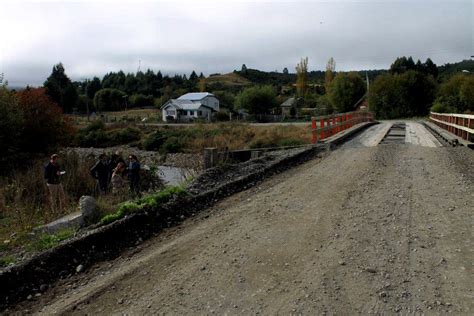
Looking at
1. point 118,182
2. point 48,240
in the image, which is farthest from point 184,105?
point 48,240

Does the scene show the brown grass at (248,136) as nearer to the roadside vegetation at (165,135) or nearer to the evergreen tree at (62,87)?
the roadside vegetation at (165,135)

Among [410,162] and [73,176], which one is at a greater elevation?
[410,162]

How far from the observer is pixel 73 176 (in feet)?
54.1

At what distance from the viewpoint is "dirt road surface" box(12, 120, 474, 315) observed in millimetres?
4312

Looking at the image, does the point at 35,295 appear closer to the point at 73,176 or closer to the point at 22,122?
the point at 73,176

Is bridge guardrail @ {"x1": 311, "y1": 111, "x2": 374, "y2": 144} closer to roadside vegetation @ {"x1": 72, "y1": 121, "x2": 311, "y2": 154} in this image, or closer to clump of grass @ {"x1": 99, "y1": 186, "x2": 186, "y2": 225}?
clump of grass @ {"x1": 99, "y1": 186, "x2": 186, "y2": 225}

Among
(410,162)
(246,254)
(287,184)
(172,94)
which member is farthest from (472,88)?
(172,94)

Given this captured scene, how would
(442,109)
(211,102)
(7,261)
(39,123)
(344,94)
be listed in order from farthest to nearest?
(211,102)
(344,94)
(442,109)
(39,123)
(7,261)

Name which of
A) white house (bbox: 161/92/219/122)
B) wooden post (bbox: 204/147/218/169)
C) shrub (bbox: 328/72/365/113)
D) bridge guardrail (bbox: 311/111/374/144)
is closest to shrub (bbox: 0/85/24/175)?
wooden post (bbox: 204/147/218/169)

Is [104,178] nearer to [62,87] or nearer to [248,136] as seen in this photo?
[248,136]

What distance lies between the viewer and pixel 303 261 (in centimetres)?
514

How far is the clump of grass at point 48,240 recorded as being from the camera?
6.15m

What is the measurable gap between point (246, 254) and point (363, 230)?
1.71m

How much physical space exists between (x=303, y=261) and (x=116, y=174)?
8559mm
